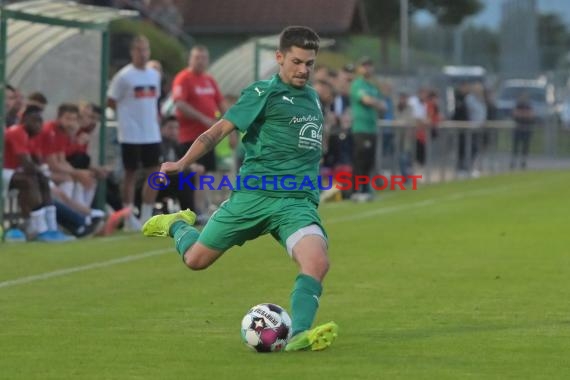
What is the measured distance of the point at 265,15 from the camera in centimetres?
5641

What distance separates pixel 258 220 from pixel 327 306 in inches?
72.6

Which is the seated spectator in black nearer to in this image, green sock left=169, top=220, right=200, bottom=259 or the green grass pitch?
the green grass pitch

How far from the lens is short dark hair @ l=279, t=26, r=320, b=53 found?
9430 mm

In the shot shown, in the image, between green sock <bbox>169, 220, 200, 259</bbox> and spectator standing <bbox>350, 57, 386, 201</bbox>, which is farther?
spectator standing <bbox>350, 57, 386, 201</bbox>

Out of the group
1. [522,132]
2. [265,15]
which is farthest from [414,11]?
[522,132]

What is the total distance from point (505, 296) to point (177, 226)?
2.85m

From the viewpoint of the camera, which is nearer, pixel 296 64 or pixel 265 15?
pixel 296 64

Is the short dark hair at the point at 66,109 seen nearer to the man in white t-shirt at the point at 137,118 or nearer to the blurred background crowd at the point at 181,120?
the blurred background crowd at the point at 181,120

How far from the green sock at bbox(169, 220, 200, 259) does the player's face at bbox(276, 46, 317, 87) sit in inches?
43.5

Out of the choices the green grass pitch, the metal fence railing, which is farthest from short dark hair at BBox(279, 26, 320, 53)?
the metal fence railing

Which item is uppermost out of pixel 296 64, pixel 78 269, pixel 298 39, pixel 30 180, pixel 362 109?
pixel 298 39

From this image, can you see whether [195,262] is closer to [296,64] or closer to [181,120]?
[296,64]

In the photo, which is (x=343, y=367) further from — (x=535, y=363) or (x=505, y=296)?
(x=505, y=296)

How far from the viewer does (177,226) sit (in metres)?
10.1
